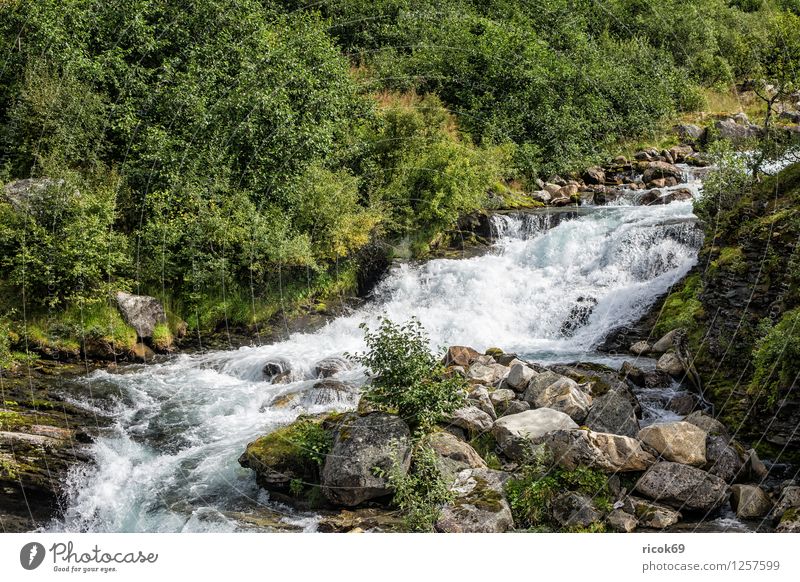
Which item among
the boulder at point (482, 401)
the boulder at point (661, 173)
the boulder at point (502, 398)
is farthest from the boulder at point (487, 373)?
the boulder at point (661, 173)

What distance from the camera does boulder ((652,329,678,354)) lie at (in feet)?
45.8

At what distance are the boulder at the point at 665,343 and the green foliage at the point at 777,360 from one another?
3.68 m

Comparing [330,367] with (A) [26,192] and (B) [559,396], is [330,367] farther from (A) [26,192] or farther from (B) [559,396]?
(A) [26,192]

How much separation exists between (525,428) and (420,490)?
7.01ft

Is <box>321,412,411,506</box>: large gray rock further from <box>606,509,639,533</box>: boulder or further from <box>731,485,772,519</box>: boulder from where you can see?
<box>731,485,772,519</box>: boulder

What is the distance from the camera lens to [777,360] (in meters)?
9.14

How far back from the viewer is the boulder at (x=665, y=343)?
14.0 meters

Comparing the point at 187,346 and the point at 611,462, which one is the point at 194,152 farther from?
the point at 611,462

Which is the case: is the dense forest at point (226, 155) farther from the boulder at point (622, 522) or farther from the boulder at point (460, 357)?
the boulder at point (622, 522)

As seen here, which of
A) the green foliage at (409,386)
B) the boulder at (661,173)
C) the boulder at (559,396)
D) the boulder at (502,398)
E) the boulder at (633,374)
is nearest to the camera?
the green foliage at (409,386)


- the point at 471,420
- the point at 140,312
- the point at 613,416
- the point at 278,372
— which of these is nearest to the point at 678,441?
the point at 613,416
